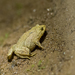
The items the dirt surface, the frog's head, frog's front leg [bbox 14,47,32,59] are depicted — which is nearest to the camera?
the dirt surface

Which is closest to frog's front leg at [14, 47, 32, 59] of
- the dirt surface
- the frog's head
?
the dirt surface

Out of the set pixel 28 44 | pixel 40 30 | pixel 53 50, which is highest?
pixel 40 30

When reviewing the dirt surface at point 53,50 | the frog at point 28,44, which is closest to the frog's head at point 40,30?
the frog at point 28,44

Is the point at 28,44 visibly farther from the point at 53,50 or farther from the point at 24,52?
the point at 53,50

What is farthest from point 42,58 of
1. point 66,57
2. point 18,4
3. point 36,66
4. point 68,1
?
point 18,4

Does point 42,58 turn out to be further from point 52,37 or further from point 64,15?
point 64,15

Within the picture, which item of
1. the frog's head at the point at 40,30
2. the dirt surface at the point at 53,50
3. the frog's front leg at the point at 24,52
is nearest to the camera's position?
the dirt surface at the point at 53,50

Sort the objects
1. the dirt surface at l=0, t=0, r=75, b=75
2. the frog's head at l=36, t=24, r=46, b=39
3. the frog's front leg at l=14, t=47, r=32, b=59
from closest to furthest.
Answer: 1. the dirt surface at l=0, t=0, r=75, b=75
2. the frog's front leg at l=14, t=47, r=32, b=59
3. the frog's head at l=36, t=24, r=46, b=39

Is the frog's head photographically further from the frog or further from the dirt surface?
the dirt surface

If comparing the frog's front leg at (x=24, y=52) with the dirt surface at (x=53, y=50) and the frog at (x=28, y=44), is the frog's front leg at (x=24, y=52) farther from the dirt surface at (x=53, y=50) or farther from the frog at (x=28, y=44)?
the dirt surface at (x=53, y=50)

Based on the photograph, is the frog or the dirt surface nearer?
the dirt surface

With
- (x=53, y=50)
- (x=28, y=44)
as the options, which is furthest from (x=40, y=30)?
(x=53, y=50)
